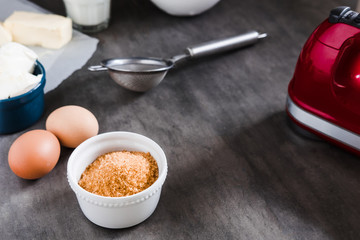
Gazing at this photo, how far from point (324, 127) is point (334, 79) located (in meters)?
0.11

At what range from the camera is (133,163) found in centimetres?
78

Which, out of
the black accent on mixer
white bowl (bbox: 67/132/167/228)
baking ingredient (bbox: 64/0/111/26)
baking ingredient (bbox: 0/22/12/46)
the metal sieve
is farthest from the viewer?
baking ingredient (bbox: 64/0/111/26)

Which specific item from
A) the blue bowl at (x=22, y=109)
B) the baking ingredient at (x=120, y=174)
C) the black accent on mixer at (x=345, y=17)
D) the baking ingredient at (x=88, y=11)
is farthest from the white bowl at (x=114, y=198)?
the baking ingredient at (x=88, y=11)

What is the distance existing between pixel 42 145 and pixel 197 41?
2.07ft

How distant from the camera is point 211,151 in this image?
929 mm

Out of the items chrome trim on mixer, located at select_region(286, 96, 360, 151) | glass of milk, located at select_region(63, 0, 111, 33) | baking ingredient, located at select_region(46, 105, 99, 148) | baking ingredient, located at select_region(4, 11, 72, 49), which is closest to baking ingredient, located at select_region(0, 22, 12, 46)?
baking ingredient, located at select_region(4, 11, 72, 49)

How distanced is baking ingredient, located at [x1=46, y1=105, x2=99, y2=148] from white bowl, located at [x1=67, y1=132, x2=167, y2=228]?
6 centimetres

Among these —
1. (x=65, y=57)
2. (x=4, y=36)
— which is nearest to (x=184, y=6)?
(x=65, y=57)

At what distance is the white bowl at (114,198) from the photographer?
703mm

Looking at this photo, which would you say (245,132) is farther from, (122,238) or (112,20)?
(112,20)

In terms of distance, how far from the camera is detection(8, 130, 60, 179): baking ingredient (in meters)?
0.78

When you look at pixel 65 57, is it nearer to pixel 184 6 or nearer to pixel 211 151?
pixel 184 6

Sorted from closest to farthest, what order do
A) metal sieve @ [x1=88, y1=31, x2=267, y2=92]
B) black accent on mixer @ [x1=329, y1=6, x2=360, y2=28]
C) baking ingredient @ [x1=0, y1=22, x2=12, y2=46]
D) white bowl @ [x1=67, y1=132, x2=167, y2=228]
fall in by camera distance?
white bowl @ [x1=67, y1=132, x2=167, y2=228], black accent on mixer @ [x1=329, y1=6, x2=360, y2=28], metal sieve @ [x1=88, y1=31, x2=267, y2=92], baking ingredient @ [x1=0, y1=22, x2=12, y2=46]

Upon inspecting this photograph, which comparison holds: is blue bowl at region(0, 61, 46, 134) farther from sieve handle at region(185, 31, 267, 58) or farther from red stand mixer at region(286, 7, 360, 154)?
red stand mixer at region(286, 7, 360, 154)
